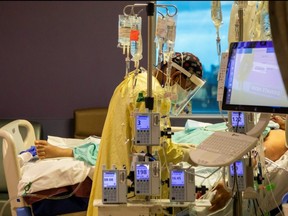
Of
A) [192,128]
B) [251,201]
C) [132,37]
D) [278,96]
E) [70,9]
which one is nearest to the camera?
[278,96]

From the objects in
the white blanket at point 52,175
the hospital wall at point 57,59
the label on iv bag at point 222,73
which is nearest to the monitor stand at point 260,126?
the label on iv bag at point 222,73

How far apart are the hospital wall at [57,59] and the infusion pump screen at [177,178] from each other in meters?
2.59

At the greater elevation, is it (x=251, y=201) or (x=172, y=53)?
(x=172, y=53)

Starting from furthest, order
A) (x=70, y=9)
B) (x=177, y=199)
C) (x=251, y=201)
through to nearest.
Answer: (x=70, y=9)
(x=251, y=201)
(x=177, y=199)

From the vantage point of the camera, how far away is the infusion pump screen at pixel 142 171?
7.18 ft

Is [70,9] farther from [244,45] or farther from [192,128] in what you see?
[244,45]

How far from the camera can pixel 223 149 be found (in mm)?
1925

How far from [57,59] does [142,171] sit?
9.09ft

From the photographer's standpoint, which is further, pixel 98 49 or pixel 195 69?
pixel 98 49

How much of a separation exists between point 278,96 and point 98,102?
3.05m

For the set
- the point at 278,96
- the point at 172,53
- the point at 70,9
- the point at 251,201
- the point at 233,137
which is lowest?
the point at 251,201

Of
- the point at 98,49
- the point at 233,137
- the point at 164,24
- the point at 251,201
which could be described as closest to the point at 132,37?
the point at 164,24

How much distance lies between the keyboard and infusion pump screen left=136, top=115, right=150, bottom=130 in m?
0.29

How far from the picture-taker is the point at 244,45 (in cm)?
200
